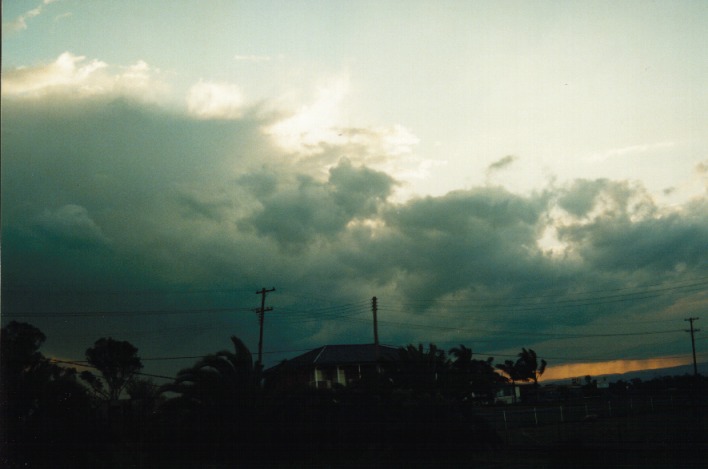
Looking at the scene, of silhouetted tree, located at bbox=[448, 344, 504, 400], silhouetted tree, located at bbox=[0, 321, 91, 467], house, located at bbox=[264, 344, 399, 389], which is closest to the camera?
silhouetted tree, located at bbox=[0, 321, 91, 467]

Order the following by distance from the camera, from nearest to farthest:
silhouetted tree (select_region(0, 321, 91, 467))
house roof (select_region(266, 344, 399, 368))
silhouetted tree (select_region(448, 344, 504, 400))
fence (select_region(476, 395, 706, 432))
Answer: silhouetted tree (select_region(0, 321, 91, 467))
silhouetted tree (select_region(448, 344, 504, 400))
fence (select_region(476, 395, 706, 432))
house roof (select_region(266, 344, 399, 368))

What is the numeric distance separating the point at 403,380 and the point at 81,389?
614 inches

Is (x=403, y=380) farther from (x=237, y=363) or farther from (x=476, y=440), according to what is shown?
(x=237, y=363)

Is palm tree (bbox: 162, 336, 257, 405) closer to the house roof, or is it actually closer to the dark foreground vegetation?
the dark foreground vegetation

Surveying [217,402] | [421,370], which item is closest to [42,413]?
[217,402]

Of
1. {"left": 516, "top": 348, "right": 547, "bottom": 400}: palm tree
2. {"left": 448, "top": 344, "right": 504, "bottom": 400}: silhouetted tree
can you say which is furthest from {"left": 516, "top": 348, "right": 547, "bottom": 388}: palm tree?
{"left": 448, "top": 344, "right": 504, "bottom": 400}: silhouetted tree

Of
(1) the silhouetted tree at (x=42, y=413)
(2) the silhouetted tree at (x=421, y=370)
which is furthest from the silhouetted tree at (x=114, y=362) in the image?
(2) the silhouetted tree at (x=421, y=370)

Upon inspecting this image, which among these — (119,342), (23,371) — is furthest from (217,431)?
(119,342)

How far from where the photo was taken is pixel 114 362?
38.0m

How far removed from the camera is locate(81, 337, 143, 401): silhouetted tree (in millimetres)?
35312

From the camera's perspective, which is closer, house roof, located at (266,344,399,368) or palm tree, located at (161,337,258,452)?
palm tree, located at (161,337,258,452)

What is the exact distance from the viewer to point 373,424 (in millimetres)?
26062

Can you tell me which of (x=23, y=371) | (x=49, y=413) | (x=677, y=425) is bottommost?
(x=677, y=425)

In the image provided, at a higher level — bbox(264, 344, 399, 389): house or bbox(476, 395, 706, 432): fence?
bbox(264, 344, 399, 389): house
